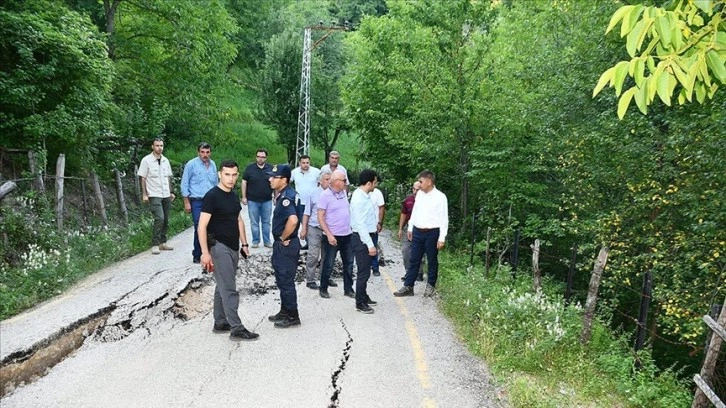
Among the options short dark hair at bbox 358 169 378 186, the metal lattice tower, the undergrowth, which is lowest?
the undergrowth

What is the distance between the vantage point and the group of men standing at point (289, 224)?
5.76m

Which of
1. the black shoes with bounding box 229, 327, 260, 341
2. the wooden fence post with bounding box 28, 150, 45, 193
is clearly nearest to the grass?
the black shoes with bounding box 229, 327, 260, 341

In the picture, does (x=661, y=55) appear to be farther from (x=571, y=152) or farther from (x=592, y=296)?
(x=571, y=152)

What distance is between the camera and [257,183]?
10117 mm

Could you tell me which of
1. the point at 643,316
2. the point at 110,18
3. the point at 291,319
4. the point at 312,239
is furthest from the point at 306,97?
the point at 643,316

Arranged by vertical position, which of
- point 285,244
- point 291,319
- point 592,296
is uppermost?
point 285,244

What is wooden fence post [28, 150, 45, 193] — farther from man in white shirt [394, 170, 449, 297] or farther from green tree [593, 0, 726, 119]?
green tree [593, 0, 726, 119]

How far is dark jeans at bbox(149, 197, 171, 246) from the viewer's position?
384 inches

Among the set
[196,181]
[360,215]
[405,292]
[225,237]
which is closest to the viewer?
[225,237]

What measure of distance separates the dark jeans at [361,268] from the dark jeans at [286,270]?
1109mm

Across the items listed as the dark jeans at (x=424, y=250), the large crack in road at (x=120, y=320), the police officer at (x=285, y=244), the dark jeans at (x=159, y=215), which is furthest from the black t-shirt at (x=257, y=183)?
the police officer at (x=285, y=244)

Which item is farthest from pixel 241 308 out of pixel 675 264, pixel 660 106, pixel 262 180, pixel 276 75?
pixel 276 75

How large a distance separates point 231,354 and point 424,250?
12.2 feet

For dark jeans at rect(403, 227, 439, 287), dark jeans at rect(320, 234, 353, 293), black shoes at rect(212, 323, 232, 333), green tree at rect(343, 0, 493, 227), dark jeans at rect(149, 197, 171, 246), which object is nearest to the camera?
black shoes at rect(212, 323, 232, 333)
